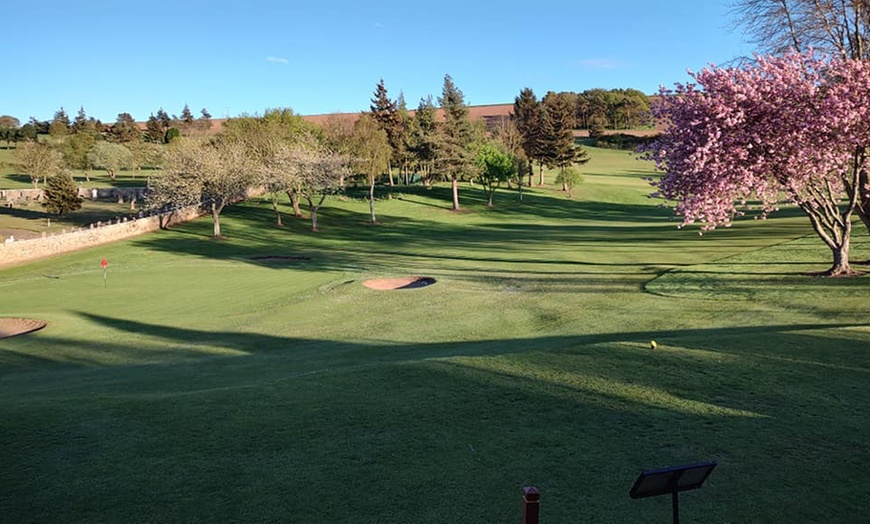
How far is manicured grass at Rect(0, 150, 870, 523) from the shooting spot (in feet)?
21.4

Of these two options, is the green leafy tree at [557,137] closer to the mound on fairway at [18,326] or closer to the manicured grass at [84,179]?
the manicured grass at [84,179]

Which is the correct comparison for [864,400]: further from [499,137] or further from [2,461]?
[499,137]

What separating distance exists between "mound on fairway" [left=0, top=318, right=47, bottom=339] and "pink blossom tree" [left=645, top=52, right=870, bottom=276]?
78.2ft

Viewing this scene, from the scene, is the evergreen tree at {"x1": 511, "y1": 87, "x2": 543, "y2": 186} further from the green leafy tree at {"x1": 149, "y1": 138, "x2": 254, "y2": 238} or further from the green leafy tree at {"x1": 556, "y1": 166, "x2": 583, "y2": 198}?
the green leafy tree at {"x1": 149, "y1": 138, "x2": 254, "y2": 238}

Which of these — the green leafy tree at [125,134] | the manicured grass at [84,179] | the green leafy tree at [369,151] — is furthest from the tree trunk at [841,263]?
the green leafy tree at [125,134]

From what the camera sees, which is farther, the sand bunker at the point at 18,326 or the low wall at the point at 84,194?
the low wall at the point at 84,194

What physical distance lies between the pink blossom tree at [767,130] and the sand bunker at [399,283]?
12888 millimetres

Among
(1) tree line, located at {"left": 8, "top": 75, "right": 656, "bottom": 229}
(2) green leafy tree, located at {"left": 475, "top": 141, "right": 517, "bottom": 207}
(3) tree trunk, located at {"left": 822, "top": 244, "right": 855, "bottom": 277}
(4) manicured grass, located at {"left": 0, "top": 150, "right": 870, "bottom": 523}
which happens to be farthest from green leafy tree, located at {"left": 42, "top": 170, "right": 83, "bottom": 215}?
(3) tree trunk, located at {"left": 822, "top": 244, "right": 855, "bottom": 277}

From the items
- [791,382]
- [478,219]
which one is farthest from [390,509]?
[478,219]

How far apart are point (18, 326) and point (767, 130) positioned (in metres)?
27.8

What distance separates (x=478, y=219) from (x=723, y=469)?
6190 centimetres

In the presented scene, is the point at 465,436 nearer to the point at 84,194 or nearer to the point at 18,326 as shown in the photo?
the point at 18,326

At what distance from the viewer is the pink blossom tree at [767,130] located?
19250 millimetres

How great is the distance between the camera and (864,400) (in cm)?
928
